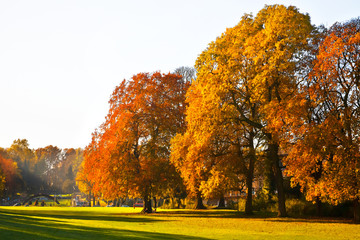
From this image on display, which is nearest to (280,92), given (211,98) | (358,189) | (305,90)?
(305,90)

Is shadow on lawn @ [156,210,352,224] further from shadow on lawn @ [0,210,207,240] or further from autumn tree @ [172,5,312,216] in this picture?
shadow on lawn @ [0,210,207,240]

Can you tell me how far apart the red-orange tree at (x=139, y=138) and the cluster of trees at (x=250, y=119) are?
4.8 inches

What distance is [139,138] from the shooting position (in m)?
44.8

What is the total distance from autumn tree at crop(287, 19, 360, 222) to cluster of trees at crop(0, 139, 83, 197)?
7555 centimetres

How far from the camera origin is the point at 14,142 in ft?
450

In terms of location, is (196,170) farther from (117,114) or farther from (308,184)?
(117,114)

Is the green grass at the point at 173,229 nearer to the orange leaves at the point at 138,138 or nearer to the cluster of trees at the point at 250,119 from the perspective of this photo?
the cluster of trees at the point at 250,119

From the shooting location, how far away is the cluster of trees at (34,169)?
10719 centimetres

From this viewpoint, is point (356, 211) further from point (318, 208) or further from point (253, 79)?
point (253, 79)

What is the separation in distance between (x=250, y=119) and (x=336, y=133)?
9.05 m

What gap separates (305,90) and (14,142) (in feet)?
423

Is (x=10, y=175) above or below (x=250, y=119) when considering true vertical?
below

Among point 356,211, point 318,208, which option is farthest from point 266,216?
point 356,211

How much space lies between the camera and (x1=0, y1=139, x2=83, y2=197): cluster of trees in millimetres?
107188
